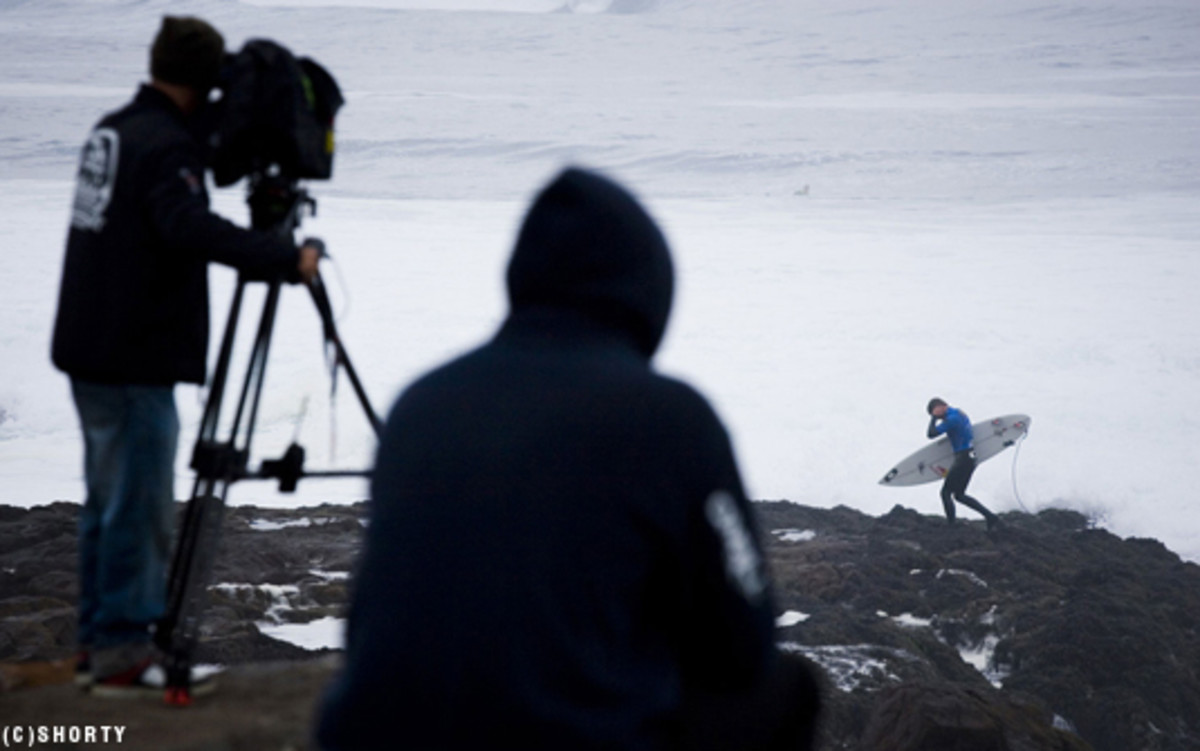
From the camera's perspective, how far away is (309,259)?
239 centimetres

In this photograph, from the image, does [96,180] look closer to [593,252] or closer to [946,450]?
[593,252]

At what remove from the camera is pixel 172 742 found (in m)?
2.03

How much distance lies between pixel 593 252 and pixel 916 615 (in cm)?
1031

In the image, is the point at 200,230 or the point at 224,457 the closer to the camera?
the point at 200,230

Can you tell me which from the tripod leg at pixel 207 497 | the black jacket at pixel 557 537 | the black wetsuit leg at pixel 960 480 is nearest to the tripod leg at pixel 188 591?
the tripod leg at pixel 207 497

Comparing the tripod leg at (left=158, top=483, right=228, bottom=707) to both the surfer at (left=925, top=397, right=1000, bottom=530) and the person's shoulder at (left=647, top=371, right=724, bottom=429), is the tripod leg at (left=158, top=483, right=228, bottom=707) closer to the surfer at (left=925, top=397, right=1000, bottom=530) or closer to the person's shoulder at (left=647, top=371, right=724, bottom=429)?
the person's shoulder at (left=647, top=371, right=724, bottom=429)

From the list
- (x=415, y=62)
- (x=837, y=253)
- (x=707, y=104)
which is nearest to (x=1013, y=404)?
(x=837, y=253)

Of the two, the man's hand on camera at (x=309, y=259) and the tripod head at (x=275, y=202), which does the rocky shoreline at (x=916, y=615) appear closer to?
the tripod head at (x=275, y=202)

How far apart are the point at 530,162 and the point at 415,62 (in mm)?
27491

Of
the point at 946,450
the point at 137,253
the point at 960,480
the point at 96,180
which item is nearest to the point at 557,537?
the point at 137,253

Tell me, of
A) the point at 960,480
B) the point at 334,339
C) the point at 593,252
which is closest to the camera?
the point at 593,252

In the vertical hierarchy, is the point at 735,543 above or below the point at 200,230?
below

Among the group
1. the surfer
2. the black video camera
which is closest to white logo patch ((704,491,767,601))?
the black video camera

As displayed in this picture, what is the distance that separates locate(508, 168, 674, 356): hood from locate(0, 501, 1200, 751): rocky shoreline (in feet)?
13.7
